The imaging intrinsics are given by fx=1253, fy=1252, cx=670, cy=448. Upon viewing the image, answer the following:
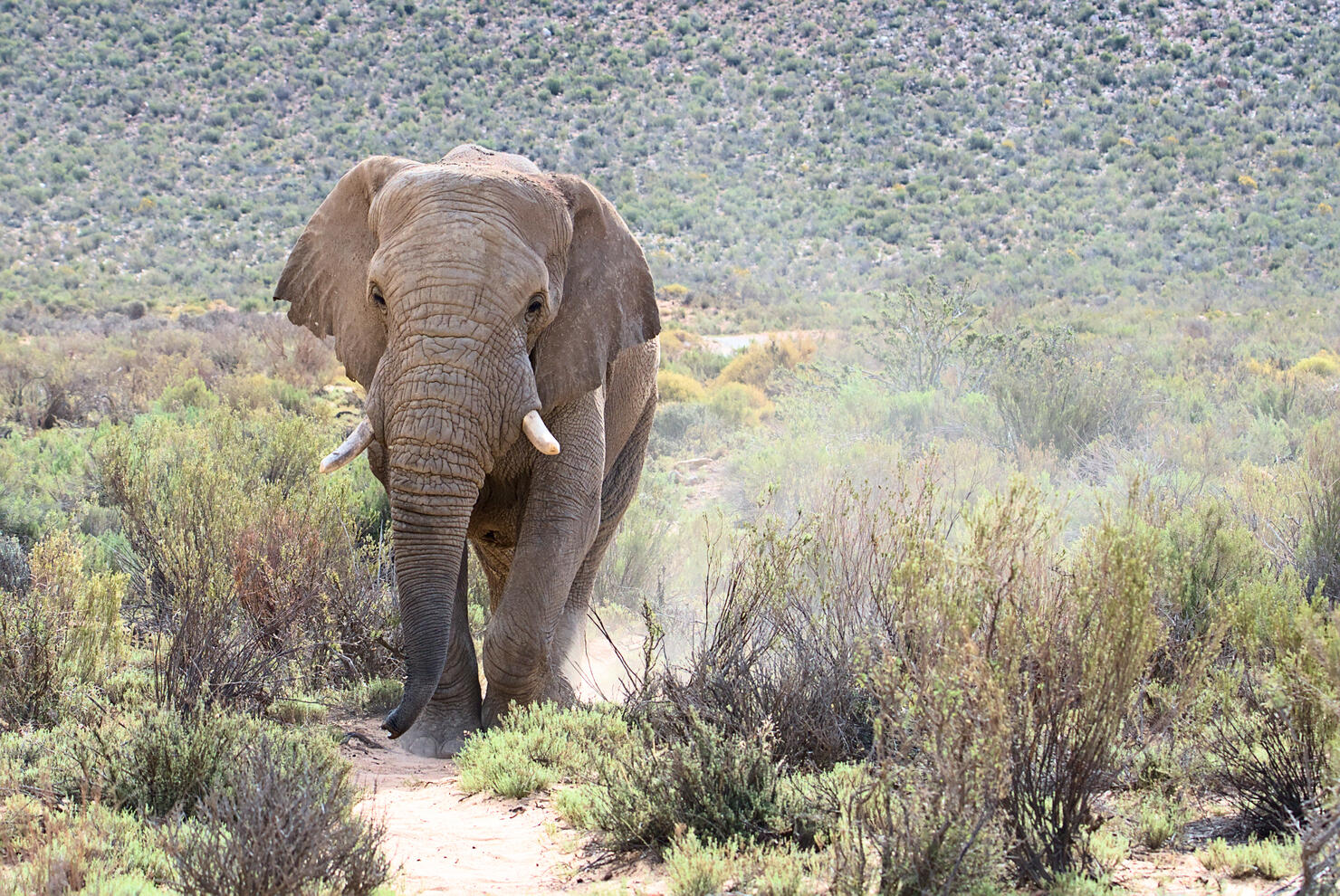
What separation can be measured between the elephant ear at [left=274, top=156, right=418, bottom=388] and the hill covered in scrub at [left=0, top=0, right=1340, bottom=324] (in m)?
25.5

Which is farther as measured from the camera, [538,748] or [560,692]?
[560,692]

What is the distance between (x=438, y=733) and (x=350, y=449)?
1679mm

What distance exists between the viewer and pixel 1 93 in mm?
44812

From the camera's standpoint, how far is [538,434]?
528 centimetres

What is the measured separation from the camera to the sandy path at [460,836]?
13.4 ft

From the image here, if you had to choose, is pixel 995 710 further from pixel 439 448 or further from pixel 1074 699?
pixel 439 448

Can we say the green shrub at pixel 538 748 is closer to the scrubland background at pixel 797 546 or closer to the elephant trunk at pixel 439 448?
the scrubland background at pixel 797 546

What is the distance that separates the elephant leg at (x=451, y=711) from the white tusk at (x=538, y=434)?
1.01m

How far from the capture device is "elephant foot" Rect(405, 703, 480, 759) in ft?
19.9

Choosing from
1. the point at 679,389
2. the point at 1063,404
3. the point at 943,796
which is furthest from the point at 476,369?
the point at 679,389

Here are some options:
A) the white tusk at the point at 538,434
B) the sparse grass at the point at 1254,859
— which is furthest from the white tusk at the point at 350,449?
the sparse grass at the point at 1254,859

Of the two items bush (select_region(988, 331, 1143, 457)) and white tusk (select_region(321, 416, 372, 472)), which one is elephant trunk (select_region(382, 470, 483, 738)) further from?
bush (select_region(988, 331, 1143, 457))

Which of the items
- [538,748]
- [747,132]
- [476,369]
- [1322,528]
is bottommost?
[538,748]

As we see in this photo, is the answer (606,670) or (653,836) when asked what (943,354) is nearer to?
(606,670)
